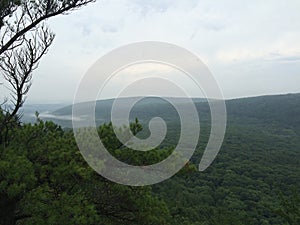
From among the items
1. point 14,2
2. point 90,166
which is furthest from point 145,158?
point 14,2

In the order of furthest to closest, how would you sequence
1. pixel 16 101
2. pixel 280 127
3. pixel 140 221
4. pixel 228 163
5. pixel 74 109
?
pixel 280 127, pixel 228 163, pixel 140 221, pixel 16 101, pixel 74 109

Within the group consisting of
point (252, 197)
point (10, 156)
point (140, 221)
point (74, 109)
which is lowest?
point (252, 197)

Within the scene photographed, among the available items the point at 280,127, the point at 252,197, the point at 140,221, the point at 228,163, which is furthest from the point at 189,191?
the point at 280,127

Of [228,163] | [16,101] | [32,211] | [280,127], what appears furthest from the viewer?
[280,127]

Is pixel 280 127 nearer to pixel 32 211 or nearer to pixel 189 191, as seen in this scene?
pixel 189 191

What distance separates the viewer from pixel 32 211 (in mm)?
6699

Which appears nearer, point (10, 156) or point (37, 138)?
point (10, 156)

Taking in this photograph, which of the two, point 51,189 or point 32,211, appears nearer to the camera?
point 32,211

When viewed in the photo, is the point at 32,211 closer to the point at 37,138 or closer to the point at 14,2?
the point at 37,138

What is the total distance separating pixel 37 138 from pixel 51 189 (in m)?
1.31

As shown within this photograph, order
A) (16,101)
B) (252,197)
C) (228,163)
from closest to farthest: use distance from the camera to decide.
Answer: (16,101) < (252,197) < (228,163)

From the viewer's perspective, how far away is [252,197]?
1873 inches

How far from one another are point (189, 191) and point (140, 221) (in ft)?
142

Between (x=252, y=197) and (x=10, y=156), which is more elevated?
(x=10, y=156)
